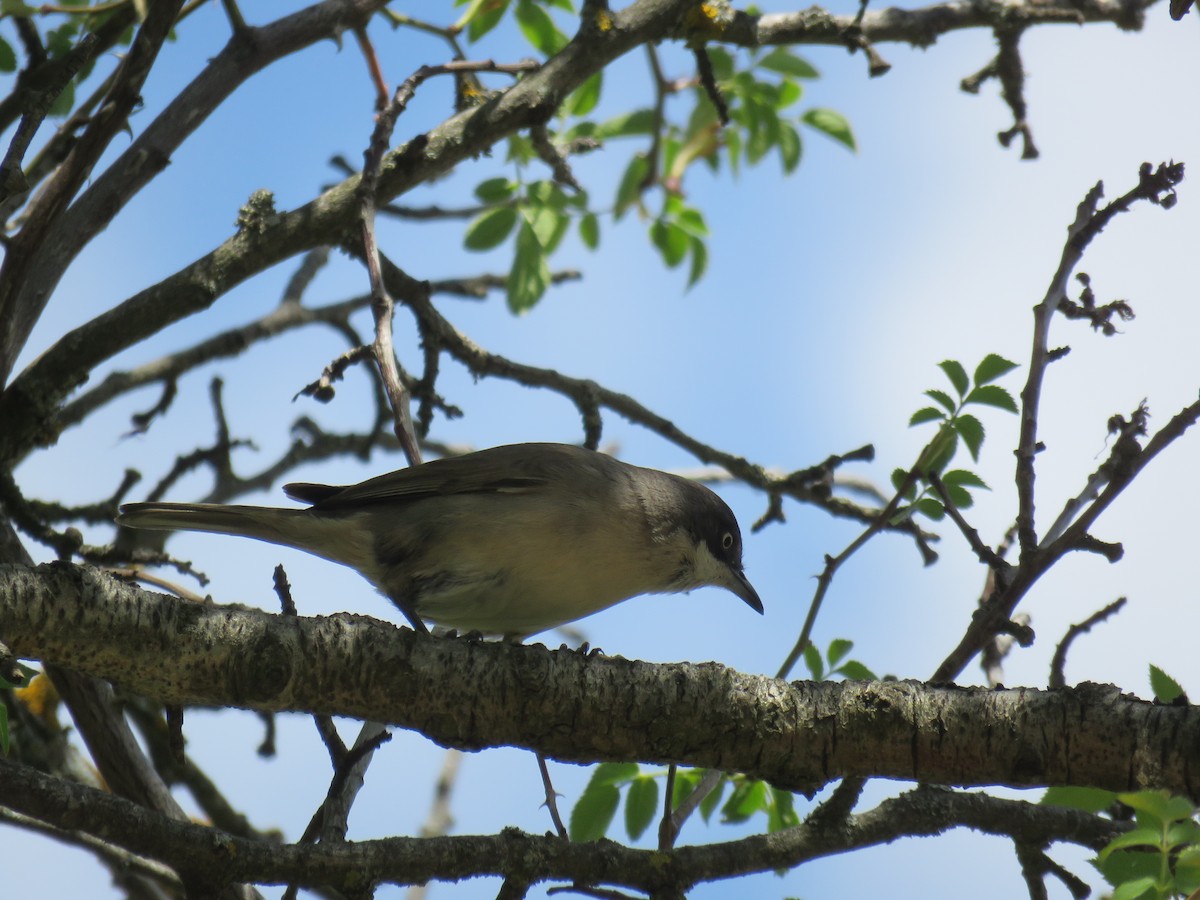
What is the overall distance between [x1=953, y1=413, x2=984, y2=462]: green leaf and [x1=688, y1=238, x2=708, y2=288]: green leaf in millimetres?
2965

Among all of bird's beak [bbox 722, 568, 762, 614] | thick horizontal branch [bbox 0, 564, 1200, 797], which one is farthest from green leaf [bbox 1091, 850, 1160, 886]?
bird's beak [bbox 722, 568, 762, 614]

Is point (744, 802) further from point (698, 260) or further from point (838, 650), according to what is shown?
point (698, 260)

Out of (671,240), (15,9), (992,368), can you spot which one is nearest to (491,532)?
(992,368)

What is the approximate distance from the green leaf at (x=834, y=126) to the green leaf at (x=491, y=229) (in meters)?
1.76

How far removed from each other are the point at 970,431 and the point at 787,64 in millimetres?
2964

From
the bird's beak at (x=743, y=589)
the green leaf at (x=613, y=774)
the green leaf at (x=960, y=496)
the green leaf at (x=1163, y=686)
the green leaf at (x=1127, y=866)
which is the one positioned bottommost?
the green leaf at (x=1127, y=866)

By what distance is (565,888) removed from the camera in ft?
10.5

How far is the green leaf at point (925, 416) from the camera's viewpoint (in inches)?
155

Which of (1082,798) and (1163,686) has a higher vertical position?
(1163,686)

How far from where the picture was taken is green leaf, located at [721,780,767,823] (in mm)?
4469

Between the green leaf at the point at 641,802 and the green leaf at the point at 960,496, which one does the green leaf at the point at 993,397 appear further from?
the green leaf at the point at 641,802

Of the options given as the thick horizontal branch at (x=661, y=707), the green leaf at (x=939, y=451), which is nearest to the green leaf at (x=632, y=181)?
the green leaf at (x=939, y=451)

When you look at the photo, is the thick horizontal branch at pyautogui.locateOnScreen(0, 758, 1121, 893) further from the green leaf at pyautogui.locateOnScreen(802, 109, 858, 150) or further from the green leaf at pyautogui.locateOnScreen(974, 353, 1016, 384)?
the green leaf at pyautogui.locateOnScreen(802, 109, 858, 150)

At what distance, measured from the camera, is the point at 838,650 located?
4.22 meters
